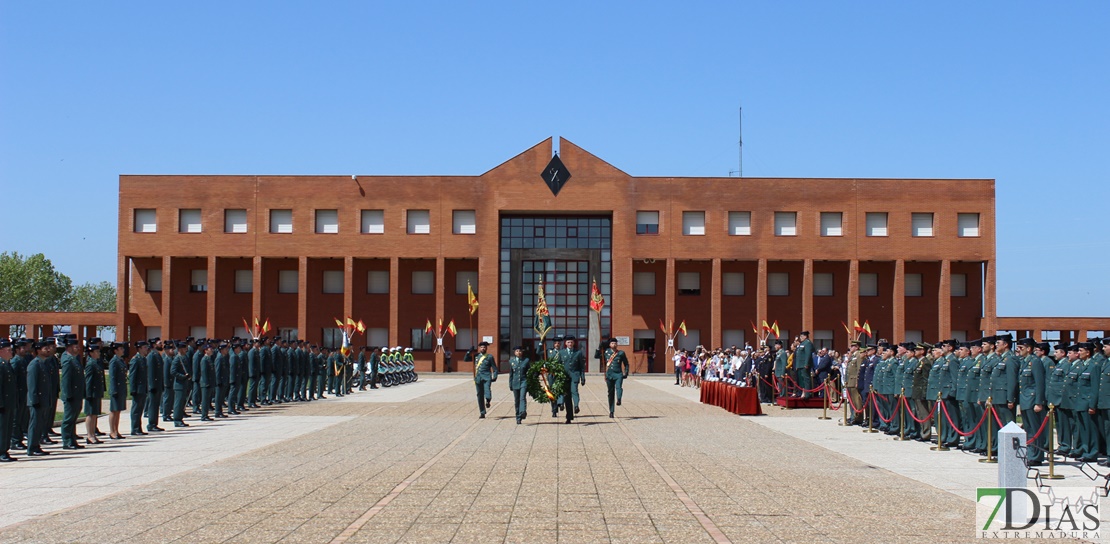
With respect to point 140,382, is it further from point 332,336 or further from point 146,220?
point 146,220

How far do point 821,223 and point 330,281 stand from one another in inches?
1246

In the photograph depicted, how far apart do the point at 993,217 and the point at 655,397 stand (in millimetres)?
39919

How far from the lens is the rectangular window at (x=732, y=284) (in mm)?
71625

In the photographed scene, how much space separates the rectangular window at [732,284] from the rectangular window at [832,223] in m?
5.95

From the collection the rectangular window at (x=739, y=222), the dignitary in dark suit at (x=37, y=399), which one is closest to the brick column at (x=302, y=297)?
the rectangular window at (x=739, y=222)

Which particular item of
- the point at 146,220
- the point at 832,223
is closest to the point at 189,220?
the point at 146,220

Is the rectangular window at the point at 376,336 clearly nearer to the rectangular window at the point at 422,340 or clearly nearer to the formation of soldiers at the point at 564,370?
the rectangular window at the point at 422,340

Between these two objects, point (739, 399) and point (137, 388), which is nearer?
point (137, 388)

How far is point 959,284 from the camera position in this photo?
7175 centimetres

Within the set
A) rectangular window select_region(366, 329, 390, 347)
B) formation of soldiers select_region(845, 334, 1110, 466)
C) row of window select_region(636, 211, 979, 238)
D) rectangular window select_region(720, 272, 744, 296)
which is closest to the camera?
formation of soldiers select_region(845, 334, 1110, 466)

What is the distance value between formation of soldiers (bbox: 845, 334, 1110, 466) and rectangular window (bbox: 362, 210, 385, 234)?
50909 millimetres

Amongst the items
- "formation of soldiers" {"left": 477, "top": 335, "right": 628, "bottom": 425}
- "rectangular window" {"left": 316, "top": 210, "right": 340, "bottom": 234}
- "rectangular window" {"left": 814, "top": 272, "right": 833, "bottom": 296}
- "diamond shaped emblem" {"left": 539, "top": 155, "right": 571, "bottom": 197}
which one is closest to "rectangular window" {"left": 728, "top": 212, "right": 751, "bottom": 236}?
"rectangular window" {"left": 814, "top": 272, "right": 833, "bottom": 296}

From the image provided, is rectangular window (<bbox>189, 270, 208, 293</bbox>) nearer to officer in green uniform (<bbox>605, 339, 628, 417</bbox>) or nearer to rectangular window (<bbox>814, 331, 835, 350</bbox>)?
rectangular window (<bbox>814, 331, 835, 350</bbox>)

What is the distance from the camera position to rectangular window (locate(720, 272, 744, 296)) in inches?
2820
